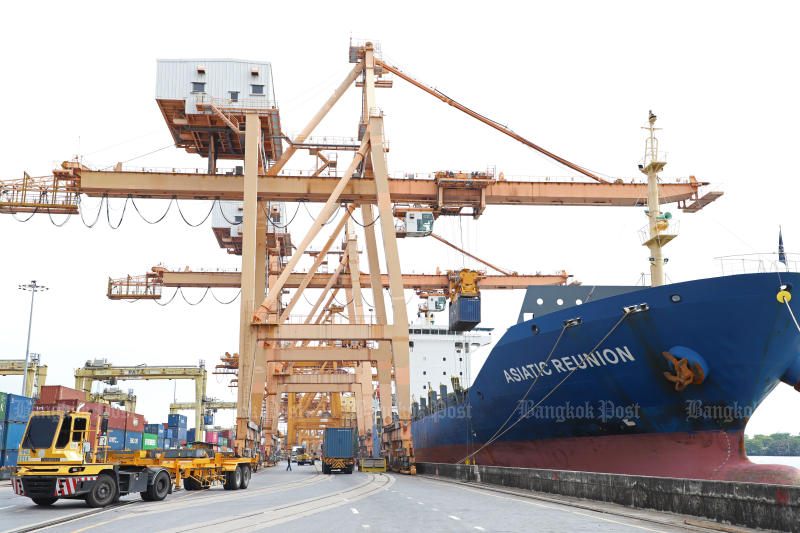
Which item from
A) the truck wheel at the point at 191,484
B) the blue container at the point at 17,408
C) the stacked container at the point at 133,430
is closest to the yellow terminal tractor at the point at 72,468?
the truck wheel at the point at 191,484

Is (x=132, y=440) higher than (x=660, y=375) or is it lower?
lower

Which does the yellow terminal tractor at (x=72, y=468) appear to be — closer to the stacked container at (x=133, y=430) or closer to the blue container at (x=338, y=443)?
the blue container at (x=338, y=443)

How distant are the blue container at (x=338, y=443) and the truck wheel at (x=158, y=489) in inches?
836

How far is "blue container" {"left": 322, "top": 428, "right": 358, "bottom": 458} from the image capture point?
39.7 m

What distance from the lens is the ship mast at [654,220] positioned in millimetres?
21891

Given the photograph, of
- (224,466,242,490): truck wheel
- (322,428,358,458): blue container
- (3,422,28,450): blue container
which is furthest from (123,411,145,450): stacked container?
(224,466,242,490): truck wheel

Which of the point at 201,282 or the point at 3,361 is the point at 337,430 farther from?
the point at 3,361

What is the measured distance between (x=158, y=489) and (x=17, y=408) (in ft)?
55.5

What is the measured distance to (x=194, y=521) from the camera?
41.2ft

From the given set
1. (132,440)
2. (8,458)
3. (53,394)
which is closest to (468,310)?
(8,458)

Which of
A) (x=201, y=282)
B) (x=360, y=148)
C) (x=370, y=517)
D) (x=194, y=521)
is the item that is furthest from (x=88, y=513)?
(x=201, y=282)

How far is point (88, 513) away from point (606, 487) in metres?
11.1

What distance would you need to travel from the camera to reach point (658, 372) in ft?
58.9

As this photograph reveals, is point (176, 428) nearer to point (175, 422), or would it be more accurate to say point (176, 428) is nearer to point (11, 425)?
point (175, 422)
